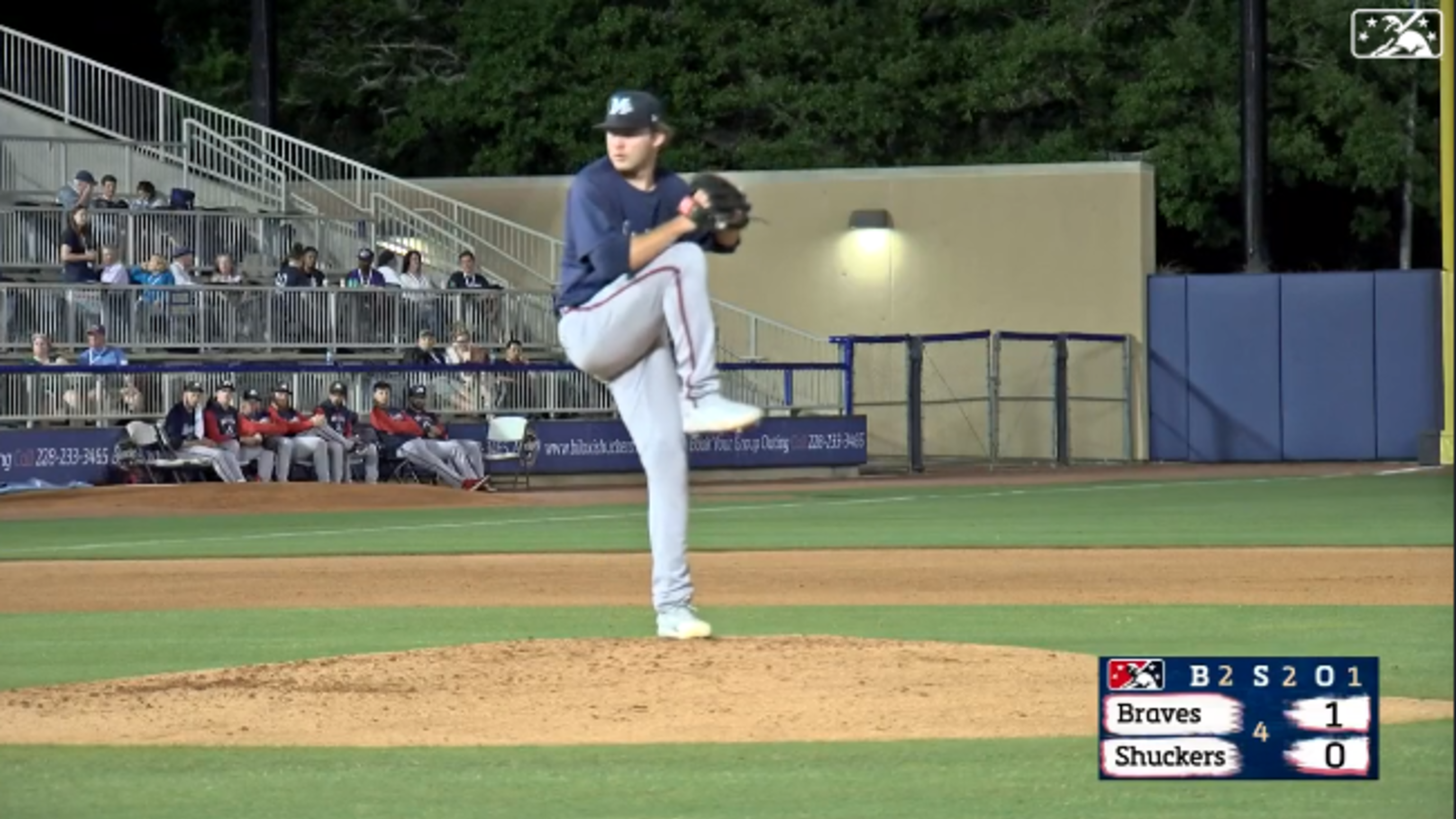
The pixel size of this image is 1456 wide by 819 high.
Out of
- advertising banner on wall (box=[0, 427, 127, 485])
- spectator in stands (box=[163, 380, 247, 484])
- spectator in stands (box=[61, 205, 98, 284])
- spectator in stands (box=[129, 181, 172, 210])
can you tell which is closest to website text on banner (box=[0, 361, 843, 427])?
advertising banner on wall (box=[0, 427, 127, 485])

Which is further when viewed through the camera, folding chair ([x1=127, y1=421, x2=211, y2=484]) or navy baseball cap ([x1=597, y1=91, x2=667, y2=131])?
folding chair ([x1=127, y1=421, x2=211, y2=484])

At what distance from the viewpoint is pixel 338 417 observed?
27.4 m

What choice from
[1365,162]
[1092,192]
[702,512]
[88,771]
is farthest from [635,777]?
[1365,162]

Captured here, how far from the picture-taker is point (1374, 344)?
1414 inches

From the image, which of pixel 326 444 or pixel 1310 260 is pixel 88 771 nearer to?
pixel 326 444

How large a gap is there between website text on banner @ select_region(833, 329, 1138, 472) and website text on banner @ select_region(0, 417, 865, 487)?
14.3 feet

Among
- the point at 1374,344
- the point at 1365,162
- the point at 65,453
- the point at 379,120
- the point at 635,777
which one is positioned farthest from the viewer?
the point at 379,120

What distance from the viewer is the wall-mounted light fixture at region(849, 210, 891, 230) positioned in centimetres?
3688

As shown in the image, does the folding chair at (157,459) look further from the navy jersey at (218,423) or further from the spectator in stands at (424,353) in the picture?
the spectator in stands at (424,353)

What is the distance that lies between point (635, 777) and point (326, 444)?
789 inches

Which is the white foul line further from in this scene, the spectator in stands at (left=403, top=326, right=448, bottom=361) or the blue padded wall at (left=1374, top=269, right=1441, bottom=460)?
the spectator in stands at (left=403, top=326, right=448, bottom=361)

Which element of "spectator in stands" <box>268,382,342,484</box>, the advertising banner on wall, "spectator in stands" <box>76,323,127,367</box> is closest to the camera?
the advertising banner on wall

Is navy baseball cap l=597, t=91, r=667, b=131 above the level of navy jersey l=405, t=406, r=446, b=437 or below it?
above

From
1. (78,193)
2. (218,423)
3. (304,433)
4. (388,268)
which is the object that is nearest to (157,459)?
(218,423)
